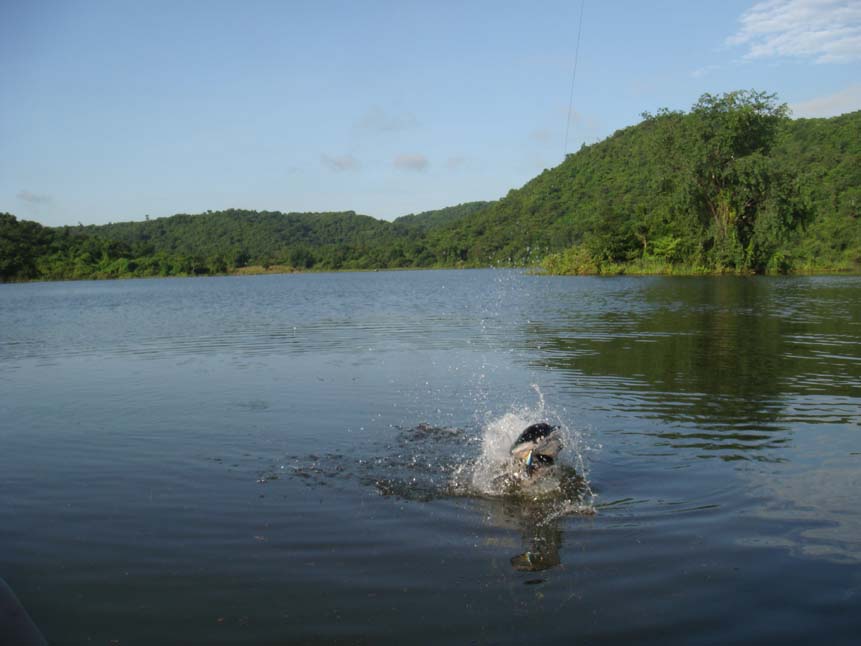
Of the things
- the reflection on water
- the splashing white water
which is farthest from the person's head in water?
the reflection on water

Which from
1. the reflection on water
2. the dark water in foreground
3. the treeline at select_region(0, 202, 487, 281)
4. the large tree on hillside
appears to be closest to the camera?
the dark water in foreground

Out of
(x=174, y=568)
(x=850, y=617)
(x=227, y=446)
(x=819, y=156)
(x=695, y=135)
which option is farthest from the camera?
(x=819, y=156)

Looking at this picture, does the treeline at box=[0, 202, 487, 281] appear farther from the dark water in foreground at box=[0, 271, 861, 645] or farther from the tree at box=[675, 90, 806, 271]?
the dark water in foreground at box=[0, 271, 861, 645]

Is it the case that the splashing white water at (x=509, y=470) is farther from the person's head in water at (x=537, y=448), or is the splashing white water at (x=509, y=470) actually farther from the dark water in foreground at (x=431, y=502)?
the person's head in water at (x=537, y=448)

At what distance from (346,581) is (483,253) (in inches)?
5758

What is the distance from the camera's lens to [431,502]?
7.98 m

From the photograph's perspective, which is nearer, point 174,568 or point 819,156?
point 174,568

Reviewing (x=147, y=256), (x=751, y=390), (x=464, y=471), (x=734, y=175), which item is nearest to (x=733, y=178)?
(x=734, y=175)

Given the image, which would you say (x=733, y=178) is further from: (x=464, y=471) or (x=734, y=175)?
(x=464, y=471)

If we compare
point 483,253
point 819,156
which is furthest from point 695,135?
point 483,253

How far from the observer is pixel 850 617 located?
5.17 meters

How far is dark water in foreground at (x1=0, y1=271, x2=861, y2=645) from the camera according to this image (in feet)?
17.6

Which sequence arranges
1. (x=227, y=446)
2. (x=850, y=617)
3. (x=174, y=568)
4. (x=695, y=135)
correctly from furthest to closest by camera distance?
(x=695, y=135) → (x=227, y=446) → (x=174, y=568) → (x=850, y=617)

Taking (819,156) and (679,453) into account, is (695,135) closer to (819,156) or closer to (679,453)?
(819,156)
